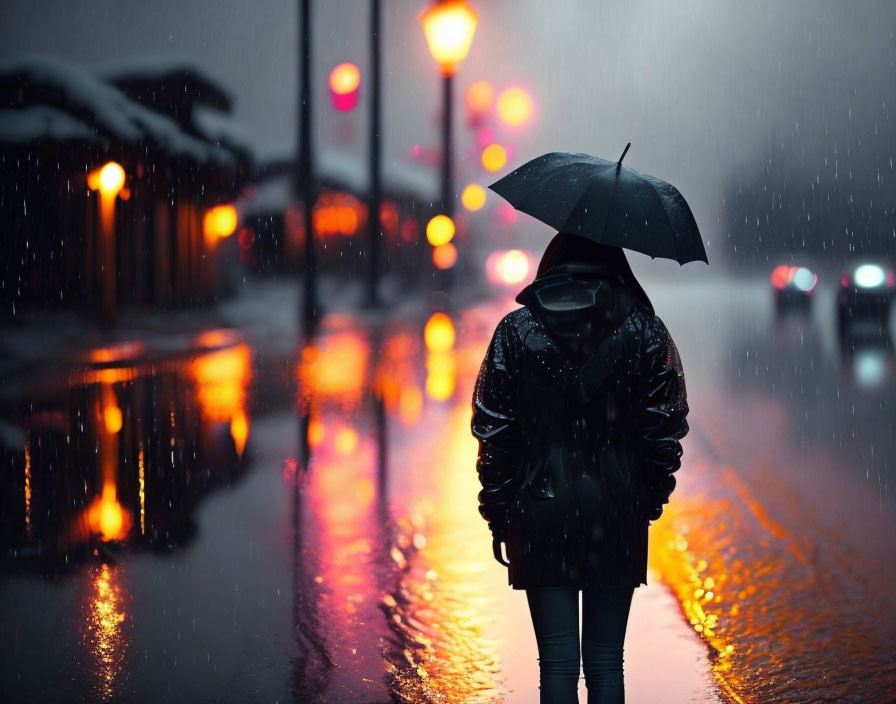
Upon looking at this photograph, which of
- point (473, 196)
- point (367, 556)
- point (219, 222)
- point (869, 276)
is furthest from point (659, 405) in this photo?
point (473, 196)

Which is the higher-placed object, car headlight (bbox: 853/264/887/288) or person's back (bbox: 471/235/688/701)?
car headlight (bbox: 853/264/887/288)

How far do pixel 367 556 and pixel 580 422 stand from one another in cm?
381

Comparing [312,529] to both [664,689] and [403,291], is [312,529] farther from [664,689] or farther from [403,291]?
[403,291]

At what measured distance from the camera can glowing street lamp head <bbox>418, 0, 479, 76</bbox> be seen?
21.9 metres

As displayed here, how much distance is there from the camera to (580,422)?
3.19 m

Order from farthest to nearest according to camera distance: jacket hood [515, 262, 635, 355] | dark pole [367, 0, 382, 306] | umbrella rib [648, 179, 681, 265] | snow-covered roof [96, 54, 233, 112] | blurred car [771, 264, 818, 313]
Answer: blurred car [771, 264, 818, 313] → snow-covered roof [96, 54, 233, 112] → dark pole [367, 0, 382, 306] → umbrella rib [648, 179, 681, 265] → jacket hood [515, 262, 635, 355]

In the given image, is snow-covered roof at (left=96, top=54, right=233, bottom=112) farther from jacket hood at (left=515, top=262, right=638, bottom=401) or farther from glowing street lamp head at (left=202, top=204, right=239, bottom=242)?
jacket hood at (left=515, top=262, right=638, bottom=401)

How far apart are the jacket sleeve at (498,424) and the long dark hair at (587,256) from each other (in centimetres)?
23

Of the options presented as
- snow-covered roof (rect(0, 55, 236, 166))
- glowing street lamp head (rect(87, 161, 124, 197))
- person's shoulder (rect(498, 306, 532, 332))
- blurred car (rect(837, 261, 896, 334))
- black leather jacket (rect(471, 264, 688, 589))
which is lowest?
black leather jacket (rect(471, 264, 688, 589))

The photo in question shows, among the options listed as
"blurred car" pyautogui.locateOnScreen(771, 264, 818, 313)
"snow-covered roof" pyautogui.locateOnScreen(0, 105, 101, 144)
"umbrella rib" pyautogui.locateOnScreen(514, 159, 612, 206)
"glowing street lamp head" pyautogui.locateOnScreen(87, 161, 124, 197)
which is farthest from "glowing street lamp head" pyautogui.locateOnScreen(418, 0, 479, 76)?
"umbrella rib" pyautogui.locateOnScreen(514, 159, 612, 206)

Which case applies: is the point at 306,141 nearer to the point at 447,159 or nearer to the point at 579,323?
the point at 447,159

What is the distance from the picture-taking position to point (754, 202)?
9931 cm

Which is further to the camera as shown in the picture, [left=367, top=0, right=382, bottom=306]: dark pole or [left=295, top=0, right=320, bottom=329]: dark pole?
[left=367, top=0, right=382, bottom=306]: dark pole

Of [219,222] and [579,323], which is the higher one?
[219,222]
